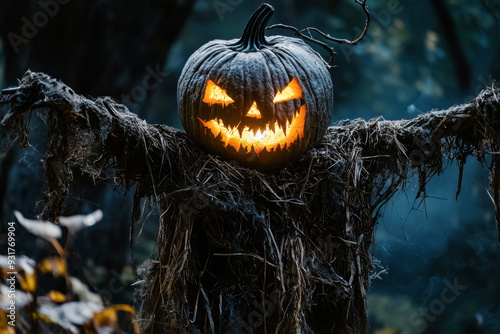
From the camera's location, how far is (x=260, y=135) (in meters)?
1.52

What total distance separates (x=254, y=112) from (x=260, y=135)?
0.08 metres

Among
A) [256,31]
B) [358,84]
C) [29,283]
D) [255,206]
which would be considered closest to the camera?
[29,283]

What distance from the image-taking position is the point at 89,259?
2.56 metres

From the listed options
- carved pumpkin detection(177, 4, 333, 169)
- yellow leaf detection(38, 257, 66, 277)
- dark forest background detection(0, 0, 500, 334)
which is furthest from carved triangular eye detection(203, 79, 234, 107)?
dark forest background detection(0, 0, 500, 334)

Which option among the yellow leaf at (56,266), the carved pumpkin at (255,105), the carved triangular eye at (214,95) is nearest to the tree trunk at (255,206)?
the carved pumpkin at (255,105)

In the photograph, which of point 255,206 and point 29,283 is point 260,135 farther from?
point 29,283

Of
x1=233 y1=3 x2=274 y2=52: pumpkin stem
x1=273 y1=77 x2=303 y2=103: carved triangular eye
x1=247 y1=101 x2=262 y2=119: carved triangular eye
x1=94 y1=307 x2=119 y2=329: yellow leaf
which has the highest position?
x1=233 y1=3 x2=274 y2=52: pumpkin stem

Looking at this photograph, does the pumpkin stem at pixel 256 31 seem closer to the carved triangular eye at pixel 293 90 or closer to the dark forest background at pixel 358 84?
the carved triangular eye at pixel 293 90

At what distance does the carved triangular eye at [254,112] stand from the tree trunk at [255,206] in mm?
169

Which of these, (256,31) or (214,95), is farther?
(256,31)

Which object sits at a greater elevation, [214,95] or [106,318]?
[214,95]

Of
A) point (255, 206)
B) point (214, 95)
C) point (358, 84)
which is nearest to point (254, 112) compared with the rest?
point (214, 95)

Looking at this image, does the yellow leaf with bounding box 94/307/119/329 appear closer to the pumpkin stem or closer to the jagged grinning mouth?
the jagged grinning mouth

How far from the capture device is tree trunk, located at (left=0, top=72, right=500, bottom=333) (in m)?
1.40
